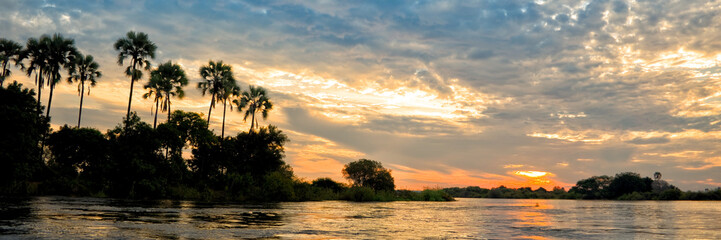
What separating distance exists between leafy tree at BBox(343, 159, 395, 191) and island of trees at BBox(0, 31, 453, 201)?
105 feet

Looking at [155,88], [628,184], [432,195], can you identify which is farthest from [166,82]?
[628,184]

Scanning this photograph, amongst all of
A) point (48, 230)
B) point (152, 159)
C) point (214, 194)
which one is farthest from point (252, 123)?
point (48, 230)

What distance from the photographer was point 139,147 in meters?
60.7

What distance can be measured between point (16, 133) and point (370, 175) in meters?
84.7

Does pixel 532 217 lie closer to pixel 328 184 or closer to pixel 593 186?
pixel 328 184

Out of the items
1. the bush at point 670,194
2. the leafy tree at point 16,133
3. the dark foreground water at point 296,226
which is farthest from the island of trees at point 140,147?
the bush at point 670,194

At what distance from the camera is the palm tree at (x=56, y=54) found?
69.8m

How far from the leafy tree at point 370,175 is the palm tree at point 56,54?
2732 inches

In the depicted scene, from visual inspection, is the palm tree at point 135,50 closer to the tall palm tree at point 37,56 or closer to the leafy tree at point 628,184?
the tall palm tree at point 37,56

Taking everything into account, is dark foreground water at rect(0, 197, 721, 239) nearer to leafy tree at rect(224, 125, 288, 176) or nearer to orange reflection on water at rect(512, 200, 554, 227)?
orange reflection on water at rect(512, 200, 554, 227)

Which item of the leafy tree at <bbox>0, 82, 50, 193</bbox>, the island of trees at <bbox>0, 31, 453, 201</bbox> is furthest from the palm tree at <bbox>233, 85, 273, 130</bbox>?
the leafy tree at <bbox>0, 82, 50, 193</bbox>

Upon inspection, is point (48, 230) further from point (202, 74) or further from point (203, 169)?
point (202, 74)

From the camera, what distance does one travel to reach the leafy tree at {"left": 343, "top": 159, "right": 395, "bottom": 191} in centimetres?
12119

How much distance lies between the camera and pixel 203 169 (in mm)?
74750
